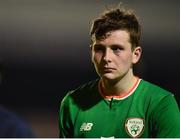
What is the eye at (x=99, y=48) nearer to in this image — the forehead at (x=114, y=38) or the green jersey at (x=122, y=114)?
the forehead at (x=114, y=38)

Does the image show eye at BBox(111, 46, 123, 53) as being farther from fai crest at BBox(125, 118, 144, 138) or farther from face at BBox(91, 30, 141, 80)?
fai crest at BBox(125, 118, 144, 138)

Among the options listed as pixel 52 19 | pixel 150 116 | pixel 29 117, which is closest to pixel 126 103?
pixel 150 116

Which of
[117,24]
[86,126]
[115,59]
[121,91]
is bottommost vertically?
[86,126]

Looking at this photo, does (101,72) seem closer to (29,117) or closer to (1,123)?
(1,123)

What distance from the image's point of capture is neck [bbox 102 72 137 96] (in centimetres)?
140

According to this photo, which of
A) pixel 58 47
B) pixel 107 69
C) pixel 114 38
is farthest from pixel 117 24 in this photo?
pixel 58 47

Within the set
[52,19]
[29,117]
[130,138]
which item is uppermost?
[52,19]

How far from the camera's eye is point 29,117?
114 inches

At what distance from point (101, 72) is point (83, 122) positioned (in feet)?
0.59

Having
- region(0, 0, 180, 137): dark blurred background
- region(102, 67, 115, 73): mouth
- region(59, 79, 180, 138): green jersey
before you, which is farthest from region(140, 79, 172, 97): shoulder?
region(0, 0, 180, 137): dark blurred background

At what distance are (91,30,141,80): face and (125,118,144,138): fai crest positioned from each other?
144 mm

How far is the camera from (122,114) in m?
1.41

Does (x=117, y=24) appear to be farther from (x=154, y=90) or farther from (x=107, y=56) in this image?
(x=154, y=90)

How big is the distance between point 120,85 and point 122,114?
0.09 metres
